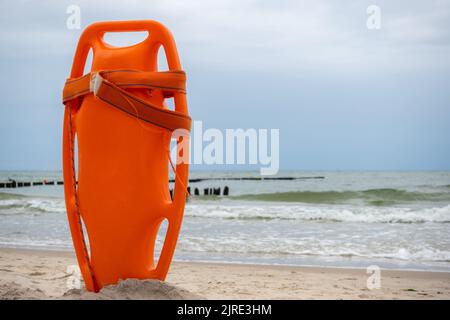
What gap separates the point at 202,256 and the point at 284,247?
1.60 meters

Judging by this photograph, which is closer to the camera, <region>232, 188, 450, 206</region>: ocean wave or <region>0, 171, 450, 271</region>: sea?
<region>0, 171, 450, 271</region>: sea

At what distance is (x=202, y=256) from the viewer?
838 centimetres

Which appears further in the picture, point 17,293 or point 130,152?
point 17,293

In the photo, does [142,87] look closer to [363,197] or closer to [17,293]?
[17,293]

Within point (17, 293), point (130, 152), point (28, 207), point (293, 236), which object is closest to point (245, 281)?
point (17, 293)

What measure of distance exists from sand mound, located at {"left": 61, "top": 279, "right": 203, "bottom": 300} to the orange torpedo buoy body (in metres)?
0.08

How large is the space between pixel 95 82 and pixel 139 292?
146 cm

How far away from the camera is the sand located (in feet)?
15.9

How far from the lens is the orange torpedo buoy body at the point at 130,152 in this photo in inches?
147

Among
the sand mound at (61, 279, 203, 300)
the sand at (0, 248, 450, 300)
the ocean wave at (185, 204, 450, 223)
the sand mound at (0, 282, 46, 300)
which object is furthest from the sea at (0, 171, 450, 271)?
the sand mound at (61, 279, 203, 300)

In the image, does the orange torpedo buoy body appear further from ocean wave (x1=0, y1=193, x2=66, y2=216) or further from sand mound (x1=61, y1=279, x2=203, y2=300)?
ocean wave (x1=0, y1=193, x2=66, y2=216)

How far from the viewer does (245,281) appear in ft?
20.5

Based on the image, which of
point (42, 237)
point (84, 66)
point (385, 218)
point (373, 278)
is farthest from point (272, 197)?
point (84, 66)
